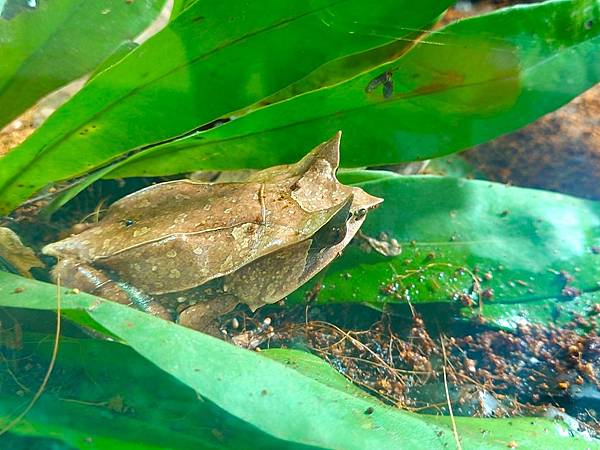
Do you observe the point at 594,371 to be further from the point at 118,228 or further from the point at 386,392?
the point at 118,228

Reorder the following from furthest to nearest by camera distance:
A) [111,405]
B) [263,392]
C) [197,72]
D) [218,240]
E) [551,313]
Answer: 1. [551,313]
2. [218,240]
3. [197,72]
4. [111,405]
5. [263,392]

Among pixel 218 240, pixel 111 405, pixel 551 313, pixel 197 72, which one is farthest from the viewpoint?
pixel 551 313

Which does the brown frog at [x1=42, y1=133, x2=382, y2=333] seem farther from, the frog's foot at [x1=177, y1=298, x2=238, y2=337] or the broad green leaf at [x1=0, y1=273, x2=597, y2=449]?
the broad green leaf at [x1=0, y1=273, x2=597, y2=449]

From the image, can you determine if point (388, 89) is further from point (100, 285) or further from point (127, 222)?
point (100, 285)

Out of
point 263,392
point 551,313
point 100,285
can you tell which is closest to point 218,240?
point 100,285

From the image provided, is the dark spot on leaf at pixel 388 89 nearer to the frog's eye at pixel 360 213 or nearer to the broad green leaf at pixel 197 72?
the broad green leaf at pixel 197 72

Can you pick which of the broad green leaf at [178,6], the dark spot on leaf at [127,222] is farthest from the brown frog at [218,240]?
the broad green leaf at [178,6]

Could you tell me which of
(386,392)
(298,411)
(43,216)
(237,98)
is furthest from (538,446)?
(43,216)
